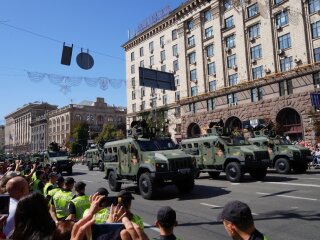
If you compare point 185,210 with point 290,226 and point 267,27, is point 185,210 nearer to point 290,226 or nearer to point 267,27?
point 290,226

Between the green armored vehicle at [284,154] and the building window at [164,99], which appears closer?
the green armored vehicle at [284,154]

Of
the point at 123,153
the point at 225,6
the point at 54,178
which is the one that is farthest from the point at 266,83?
the point at 54,178

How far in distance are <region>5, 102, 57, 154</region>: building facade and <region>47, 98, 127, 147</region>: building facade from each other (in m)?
15.3

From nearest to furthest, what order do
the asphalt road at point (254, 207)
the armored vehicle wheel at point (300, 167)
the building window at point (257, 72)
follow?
the asphalt road at point (254, 207)
the armored vehicle wheel at point (300, 167)
the building window at point (257, 72)

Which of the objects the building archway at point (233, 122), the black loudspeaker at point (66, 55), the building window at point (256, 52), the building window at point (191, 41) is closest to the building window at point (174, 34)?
the building window at point (191, 41)

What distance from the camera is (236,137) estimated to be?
17.9m

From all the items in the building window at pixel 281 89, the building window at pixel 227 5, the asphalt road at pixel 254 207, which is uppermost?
the building window at pixel 227 5

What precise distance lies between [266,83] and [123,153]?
24.4 meters

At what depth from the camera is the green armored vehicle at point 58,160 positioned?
27516 mm

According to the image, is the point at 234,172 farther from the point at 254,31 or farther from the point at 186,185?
the point at 254,31

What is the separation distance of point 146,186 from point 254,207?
165 inches

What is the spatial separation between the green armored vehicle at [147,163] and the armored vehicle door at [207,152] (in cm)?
396

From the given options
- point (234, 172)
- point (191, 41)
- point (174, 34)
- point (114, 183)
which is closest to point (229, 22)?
point (191, 41)

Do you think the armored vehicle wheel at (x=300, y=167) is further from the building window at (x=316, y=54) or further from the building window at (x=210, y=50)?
the building window at (x=210, y=50)
